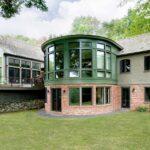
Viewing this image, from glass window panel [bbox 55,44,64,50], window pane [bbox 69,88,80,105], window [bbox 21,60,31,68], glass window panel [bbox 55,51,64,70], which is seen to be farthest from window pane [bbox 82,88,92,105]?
window [bbox 21,60,31,68]

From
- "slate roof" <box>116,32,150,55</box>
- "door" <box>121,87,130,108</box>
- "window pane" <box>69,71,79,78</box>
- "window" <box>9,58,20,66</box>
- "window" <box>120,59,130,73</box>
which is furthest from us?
"window" <box>9,58,20,66</box>

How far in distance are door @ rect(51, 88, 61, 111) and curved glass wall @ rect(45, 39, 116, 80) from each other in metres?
1.13

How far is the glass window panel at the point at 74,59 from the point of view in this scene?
17.2 m

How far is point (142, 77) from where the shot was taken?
1875cm

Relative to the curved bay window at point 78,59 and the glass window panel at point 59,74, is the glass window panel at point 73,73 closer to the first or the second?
the curved bay window at point 78,59

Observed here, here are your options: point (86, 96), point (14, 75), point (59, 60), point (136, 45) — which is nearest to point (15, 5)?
point (59, 60)

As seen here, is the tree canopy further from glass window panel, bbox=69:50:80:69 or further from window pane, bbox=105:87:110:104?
glass window panel, bbox=69:50:80:69

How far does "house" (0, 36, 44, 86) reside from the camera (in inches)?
922

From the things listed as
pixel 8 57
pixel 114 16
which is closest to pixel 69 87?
pixel 8 57

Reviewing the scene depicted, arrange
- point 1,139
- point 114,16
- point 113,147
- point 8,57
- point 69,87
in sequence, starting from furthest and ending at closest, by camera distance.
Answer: point 114,16 → point 8,57 → point 69,87 → point 1,139 → point 113,147

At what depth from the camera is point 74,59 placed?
17.3 metres

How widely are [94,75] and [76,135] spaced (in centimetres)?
769

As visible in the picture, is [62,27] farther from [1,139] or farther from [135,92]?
[1,139]

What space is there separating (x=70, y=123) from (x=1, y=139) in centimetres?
477
